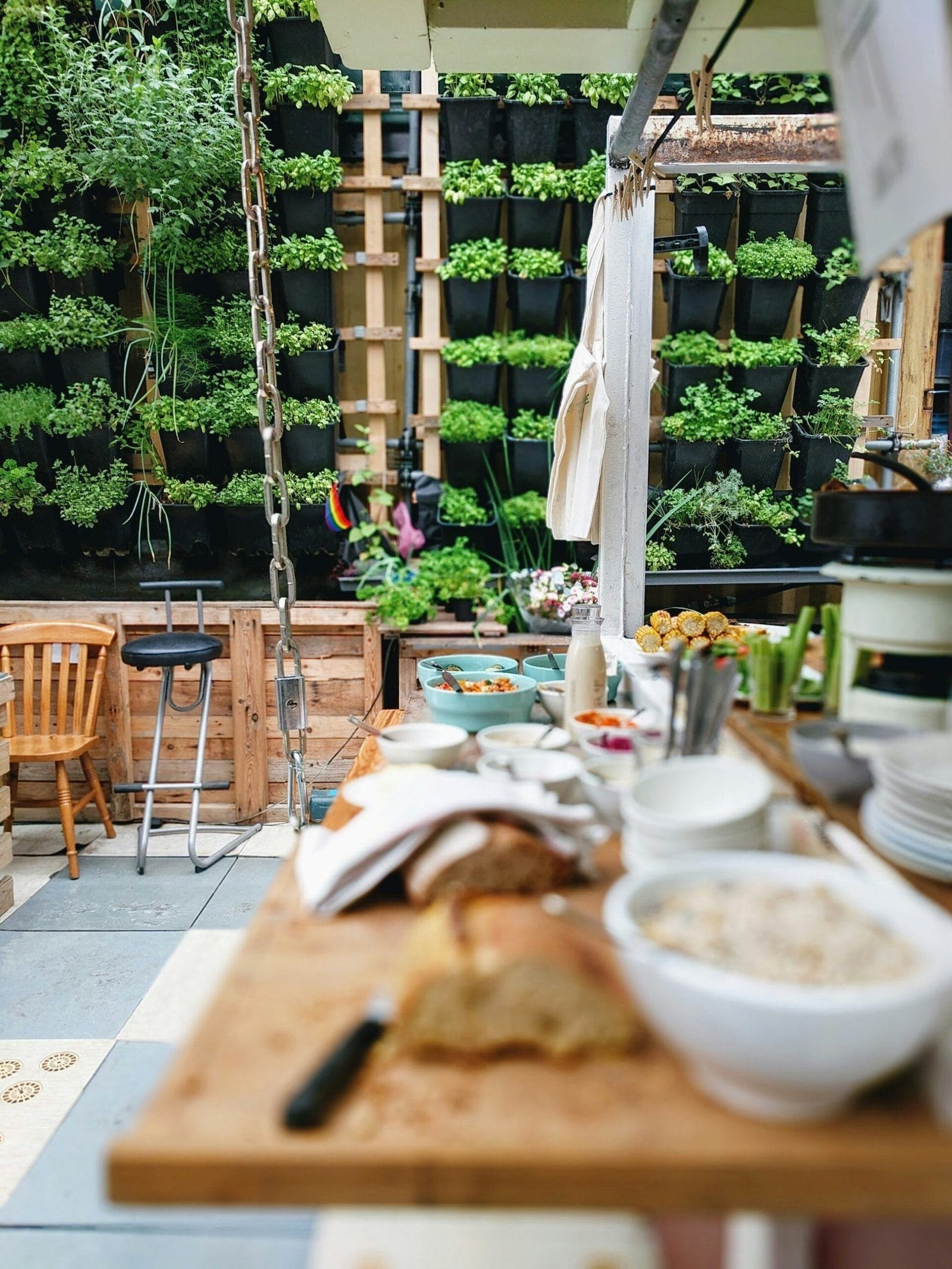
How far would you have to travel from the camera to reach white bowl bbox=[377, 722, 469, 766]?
1544 mm

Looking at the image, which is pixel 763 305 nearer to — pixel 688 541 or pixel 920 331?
pixel 688 541

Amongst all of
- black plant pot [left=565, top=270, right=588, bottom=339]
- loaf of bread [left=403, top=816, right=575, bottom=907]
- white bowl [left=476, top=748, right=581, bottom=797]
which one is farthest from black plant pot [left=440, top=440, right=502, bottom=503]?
loaf of bread [left=403, top=816, right=575, bottom=907]

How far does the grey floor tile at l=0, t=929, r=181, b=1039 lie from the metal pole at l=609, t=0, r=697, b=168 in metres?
2.96

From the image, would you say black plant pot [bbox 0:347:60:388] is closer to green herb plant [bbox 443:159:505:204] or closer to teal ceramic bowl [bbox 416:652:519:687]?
green herb plant [bbox 443:159:505:204]

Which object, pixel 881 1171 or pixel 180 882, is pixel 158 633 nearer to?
pixel 180 882

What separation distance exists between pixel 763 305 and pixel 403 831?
4.15m

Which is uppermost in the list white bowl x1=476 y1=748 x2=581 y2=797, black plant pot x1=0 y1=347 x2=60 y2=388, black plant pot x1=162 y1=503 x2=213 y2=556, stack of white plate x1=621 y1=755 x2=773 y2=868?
black plant pot x1=0 y1=347 x2=60 y2=388

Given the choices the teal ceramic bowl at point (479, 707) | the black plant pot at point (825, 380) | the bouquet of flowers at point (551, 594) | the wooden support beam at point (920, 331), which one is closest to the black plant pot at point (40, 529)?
the bouquet of flowers at point (551, 594)

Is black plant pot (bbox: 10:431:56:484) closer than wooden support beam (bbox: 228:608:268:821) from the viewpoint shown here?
No

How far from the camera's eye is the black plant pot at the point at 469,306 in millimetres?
4527

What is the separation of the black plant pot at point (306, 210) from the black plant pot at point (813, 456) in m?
2.42

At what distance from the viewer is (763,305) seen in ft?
15.0

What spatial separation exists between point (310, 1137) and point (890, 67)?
118 centimetres

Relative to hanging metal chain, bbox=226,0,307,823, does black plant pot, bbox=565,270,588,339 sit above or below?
above
